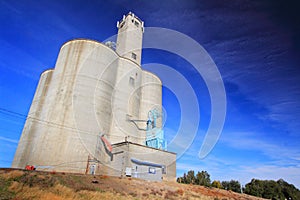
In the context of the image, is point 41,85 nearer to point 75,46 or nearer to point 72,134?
point 75,46

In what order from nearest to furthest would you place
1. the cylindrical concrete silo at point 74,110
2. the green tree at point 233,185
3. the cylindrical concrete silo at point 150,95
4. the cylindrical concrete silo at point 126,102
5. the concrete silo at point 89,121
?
the cylindrical concrete silo at point 74,110 < the concrete silo at point 89,121 < the cylindrical concrete silo at point 126,102 < the cylindrical concrete silo at point 150,95 < the green tree at point 233,185

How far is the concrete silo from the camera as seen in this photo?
23844mm

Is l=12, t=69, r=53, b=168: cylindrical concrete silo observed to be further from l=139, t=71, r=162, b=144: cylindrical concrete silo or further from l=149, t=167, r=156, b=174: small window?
l=139, t=71, r=162, b=144: cylindrical concrete silo

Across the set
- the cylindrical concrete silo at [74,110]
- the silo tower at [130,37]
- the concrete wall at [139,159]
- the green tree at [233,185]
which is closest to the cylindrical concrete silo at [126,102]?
the cylindrical concrete silo at [74,110]

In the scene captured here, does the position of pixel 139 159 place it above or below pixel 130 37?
below

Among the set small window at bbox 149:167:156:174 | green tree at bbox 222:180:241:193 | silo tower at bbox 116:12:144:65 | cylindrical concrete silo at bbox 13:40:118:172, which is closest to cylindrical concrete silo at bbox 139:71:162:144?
silo tower at bbox 116:12:144:65

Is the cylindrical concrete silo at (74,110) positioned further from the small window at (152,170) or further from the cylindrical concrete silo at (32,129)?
the small window at (152,170)

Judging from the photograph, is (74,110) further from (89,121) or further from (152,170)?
(152,170)

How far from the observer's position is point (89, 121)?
2620 cm

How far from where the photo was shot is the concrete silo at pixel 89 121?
2384 cm

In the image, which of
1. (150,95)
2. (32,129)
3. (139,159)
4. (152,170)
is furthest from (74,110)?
(150,95)

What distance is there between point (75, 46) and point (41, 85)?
1081cm

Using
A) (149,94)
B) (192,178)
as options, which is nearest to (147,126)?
(149,94)

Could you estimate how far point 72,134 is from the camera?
24391mm
